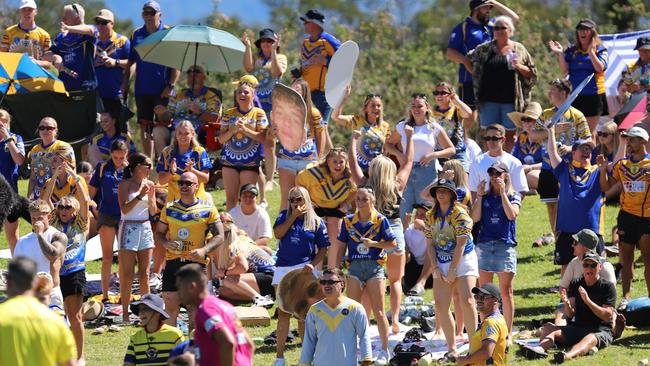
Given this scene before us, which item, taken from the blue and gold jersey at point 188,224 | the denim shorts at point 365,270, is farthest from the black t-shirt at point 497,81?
the blue and gold jersey at point 188,224

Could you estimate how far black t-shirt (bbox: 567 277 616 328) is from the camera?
12.3 meters

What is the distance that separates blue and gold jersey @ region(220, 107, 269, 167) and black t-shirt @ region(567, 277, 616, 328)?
15.3ft

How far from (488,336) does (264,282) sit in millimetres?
4297

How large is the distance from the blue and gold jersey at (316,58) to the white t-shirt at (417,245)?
123 inches

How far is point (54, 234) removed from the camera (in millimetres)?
11609

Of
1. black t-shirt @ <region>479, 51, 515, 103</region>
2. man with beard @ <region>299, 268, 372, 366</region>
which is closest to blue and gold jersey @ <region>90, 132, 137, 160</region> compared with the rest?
black t-shirt @ <region>479, 51, 515, 103</region>

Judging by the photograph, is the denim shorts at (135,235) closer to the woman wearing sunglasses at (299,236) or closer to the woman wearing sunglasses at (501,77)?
the woman wearing sunglasses at (299,236)

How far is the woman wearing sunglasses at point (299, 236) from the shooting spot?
12.5 meters

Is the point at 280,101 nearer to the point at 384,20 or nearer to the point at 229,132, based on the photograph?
the point at 229,132

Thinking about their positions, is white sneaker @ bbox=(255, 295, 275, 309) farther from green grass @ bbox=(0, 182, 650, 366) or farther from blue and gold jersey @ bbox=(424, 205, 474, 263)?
blue and gold jersey @ bbox=(424, 205, 474, 263)

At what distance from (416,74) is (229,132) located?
10.1 metres

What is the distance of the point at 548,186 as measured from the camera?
15273 mm

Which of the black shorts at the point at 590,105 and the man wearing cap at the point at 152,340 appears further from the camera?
the black shorts at the point at 590,105

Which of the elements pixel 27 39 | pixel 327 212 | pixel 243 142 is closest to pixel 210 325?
pixel 327 212
